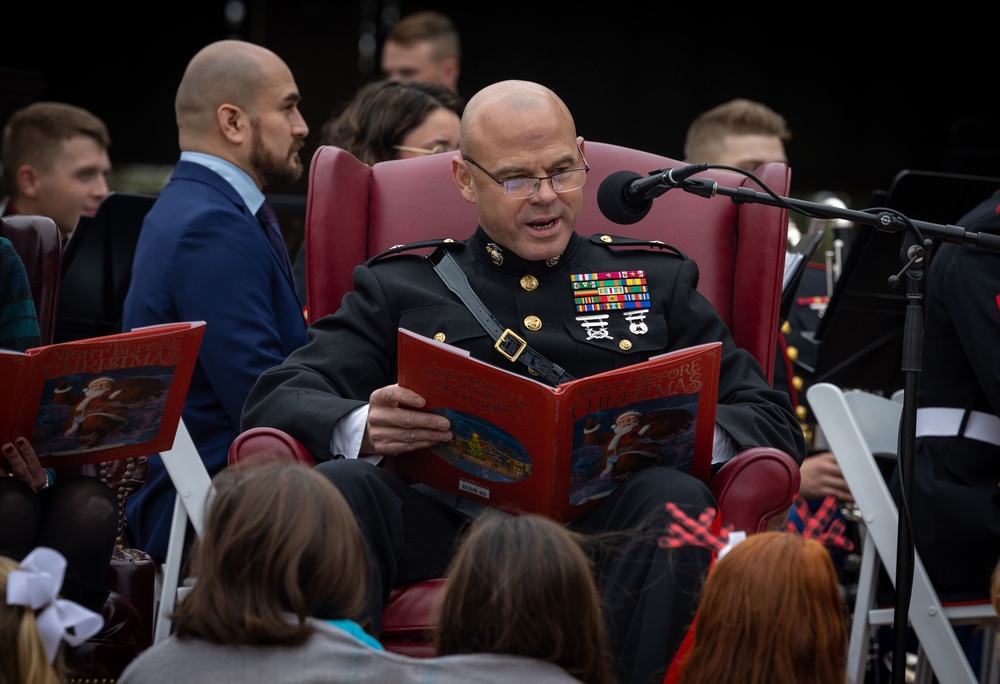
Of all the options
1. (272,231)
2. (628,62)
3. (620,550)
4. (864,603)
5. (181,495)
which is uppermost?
(628,62)

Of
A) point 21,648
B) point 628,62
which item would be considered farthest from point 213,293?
point 628,62

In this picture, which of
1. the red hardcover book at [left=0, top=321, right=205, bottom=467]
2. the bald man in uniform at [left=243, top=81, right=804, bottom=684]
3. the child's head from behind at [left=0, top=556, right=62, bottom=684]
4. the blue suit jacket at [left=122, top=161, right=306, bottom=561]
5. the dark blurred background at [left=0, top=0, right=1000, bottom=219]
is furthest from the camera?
the dark blurred background at [left=0, top=0, right=1000, bottom=219]

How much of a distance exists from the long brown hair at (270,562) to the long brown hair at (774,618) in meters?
0.56

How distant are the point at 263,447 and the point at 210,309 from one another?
1.05 metres

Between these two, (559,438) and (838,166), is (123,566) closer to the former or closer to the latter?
(559,438)

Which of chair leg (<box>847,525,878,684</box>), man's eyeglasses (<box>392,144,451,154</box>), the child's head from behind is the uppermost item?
man's eyeglasses (<box>392,144,451,154</box>)

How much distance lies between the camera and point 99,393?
272 centimetres

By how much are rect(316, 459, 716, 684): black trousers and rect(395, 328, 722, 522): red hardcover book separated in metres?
0.09

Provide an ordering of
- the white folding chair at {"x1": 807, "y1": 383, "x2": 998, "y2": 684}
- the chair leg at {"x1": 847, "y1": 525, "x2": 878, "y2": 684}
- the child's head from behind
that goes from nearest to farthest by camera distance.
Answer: the child's head from behind
the white folding chair at {"x1": 807, "y1": 383, "x2": 998, "y2": 684}
the chair leg at {"x1": 847, "y1": 525, "x2": 878, "y2": 684}

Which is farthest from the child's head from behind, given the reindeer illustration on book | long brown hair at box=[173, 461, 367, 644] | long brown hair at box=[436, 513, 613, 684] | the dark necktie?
A: the dark necktie

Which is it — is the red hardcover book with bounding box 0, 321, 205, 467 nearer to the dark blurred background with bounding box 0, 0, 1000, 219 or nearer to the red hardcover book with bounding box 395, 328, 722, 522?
the red hardcover book with bounding box 395, 328, 722, 522

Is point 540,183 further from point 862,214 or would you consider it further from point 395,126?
point 395,126

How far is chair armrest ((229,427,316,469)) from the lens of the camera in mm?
2764

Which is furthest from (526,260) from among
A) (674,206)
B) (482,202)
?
(674,206)
